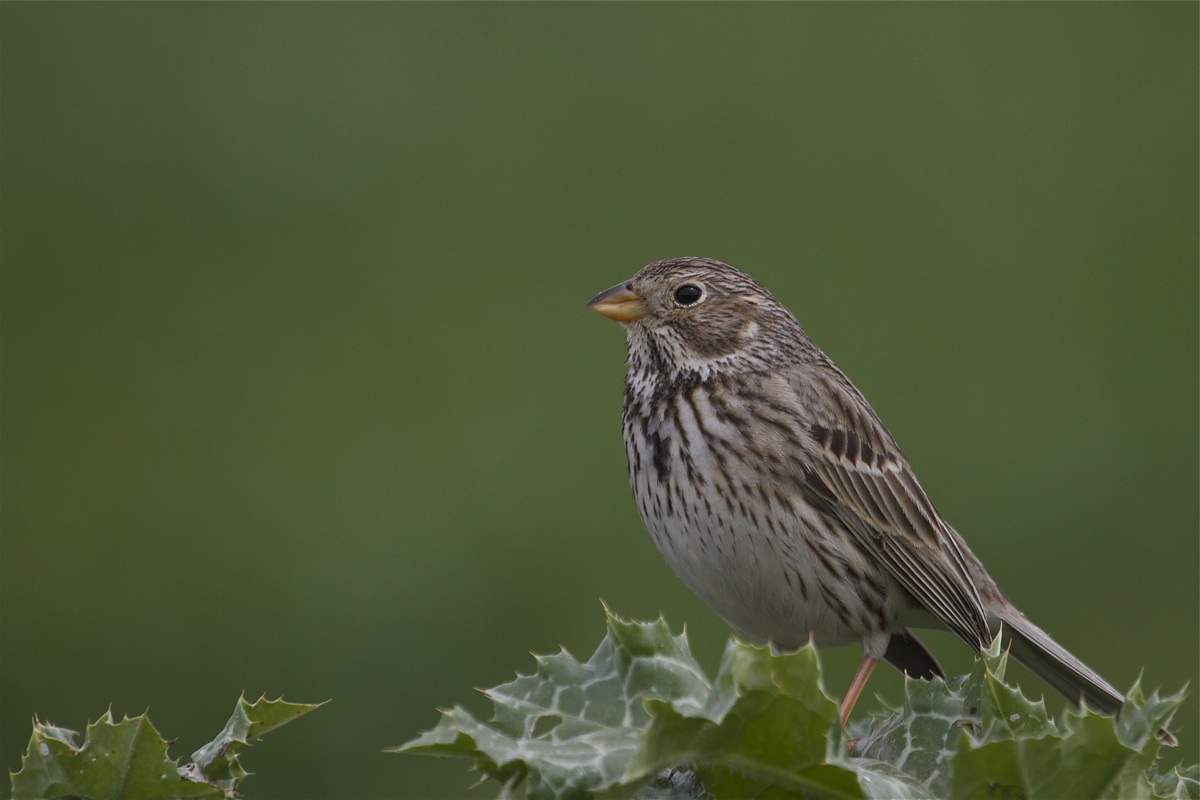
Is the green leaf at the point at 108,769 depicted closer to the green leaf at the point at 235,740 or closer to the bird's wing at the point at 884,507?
the green leaf at the point at 235,740

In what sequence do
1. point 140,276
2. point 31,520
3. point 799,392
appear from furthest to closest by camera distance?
1. point 140,276
2. point 31,520
3. point 799,392

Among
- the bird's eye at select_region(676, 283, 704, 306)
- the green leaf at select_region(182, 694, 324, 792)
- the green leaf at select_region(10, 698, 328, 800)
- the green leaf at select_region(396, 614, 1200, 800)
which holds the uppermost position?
the bird's eye at select_region(676, 283, 704, 306)

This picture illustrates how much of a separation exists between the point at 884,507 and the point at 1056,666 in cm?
69

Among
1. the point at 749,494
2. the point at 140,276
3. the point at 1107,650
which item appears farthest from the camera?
the point at 140,276

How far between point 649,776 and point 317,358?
635cm

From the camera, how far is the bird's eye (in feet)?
15.7

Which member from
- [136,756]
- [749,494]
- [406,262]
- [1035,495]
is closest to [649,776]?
[136,756]

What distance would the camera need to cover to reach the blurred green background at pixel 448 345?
7.00m

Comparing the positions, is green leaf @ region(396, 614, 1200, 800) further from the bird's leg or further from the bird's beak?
the bird's beak

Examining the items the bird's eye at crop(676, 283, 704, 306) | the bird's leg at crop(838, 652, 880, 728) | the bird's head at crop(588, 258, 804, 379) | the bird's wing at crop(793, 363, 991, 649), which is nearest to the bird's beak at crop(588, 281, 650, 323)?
the bird's head at crop(588, 258, 804, 379)

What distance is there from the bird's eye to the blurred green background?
2.25 m

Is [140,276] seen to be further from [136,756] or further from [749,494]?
[136,756]

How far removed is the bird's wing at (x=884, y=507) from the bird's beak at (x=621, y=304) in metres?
0.54

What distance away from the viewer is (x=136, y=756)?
2312 millimetres
